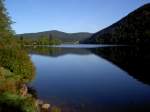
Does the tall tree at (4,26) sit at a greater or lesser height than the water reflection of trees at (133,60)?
greater

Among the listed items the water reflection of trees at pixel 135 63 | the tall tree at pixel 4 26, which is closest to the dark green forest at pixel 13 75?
the tall tree at pixel 4 26

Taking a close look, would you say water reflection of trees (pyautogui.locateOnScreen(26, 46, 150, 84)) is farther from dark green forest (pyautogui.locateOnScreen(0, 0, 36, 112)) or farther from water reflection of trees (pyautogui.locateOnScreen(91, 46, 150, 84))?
dark green forest (pyautogui.locateOnScreen(0, 0, 36, 112))

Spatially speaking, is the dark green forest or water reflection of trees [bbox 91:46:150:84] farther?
water reflection of trees [bbox 91:46:150:84]

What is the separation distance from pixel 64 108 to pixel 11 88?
19.5ft

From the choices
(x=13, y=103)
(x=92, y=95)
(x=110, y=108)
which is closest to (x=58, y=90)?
(x=92, y=95)

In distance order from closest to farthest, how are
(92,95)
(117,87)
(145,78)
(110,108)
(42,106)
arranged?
(42,106), (110,108), (92,95), (117,87), (145,78)

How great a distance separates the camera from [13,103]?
19.0m

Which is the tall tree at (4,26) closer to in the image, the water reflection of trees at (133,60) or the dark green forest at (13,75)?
the dark green forest at (13,75)

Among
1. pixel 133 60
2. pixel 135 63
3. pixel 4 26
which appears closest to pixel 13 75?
pixel 4 26

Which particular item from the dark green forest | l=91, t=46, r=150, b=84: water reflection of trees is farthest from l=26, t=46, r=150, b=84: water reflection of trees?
the dark green forest

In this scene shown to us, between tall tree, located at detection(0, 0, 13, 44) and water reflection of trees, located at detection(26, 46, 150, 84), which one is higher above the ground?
tall tree, located at detection(0, 0, 13, 44)

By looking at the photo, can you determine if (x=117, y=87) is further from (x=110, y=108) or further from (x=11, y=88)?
(x=11, y=88)

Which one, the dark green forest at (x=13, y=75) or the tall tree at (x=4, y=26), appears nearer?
the dark green forest at (x=13, y=75)

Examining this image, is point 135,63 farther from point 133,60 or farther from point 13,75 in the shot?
point 13,75
